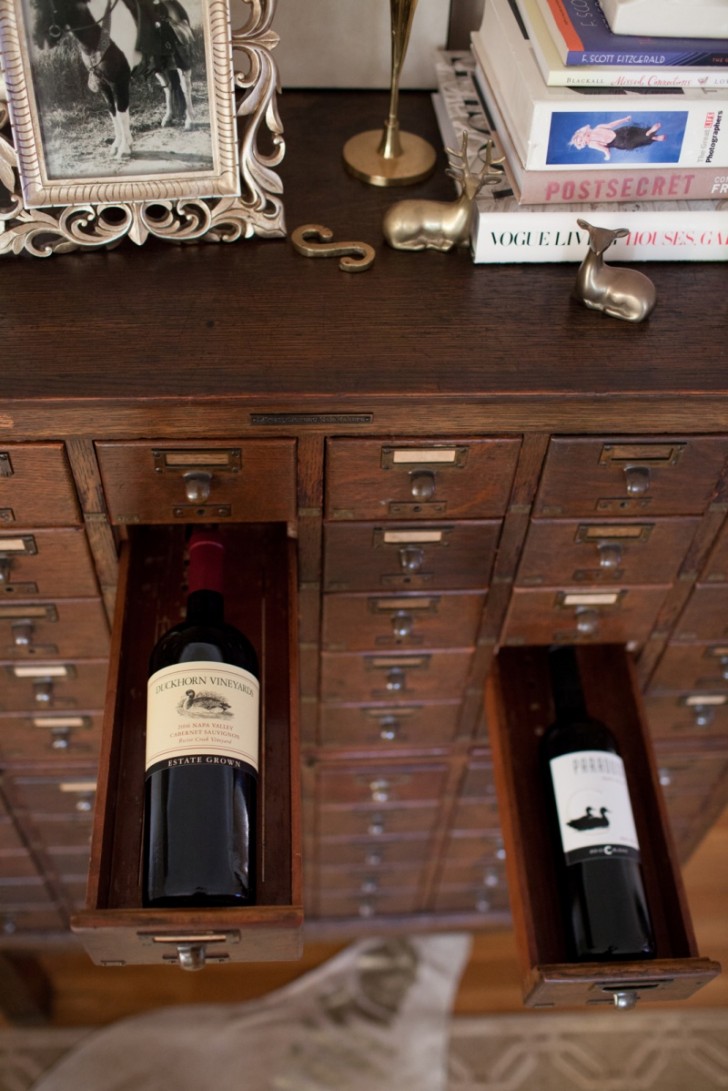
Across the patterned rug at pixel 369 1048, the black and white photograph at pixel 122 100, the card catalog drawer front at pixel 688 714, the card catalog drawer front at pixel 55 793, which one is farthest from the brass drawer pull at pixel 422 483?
the patterned rug at pixel 369 1048

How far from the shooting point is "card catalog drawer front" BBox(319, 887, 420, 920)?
170cm

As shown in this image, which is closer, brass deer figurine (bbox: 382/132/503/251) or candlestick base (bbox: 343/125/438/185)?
brass deer figurine (bbox: 382/132/503/251)

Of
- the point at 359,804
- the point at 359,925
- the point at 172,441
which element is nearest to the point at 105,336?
the point at 172,441

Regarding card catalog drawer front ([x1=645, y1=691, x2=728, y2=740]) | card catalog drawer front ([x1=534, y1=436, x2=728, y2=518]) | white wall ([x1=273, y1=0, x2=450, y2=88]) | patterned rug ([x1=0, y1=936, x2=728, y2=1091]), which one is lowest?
patterned rug ([x1=0, y1=936, x2=728, y2=1091])

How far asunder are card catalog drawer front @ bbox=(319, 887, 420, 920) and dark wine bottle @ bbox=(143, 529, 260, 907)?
3.19 feet

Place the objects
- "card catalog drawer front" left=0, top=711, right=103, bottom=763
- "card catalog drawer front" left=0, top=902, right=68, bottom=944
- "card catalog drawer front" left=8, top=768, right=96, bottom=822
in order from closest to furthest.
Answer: "card catalog drawer front" left=0, top=711, right=103, bottom=763 < "card catalog drawer front" left=8, top=768, right=96, bottom=822 < "card catalog drawer front" left=0, top=902, right=68, bottom=944

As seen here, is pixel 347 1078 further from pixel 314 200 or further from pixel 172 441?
pixel 314 200


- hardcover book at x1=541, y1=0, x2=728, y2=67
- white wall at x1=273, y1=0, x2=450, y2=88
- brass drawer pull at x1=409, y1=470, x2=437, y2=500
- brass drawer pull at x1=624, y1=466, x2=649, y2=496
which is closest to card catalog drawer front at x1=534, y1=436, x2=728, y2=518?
brass drawer pull at x1=624, y1=466, x2=649, y2=496

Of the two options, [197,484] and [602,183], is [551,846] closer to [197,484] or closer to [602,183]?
[197,484]

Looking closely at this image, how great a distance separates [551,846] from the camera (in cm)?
105

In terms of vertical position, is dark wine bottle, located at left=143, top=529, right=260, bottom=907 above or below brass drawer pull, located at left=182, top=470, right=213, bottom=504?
below

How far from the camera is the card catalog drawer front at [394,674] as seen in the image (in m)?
1.14

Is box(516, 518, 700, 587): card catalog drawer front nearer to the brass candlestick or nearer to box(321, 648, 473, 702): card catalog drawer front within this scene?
box(321, 648, 473, 702): card catalog drawer front

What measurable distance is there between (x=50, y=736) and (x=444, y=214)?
0.83 meters
